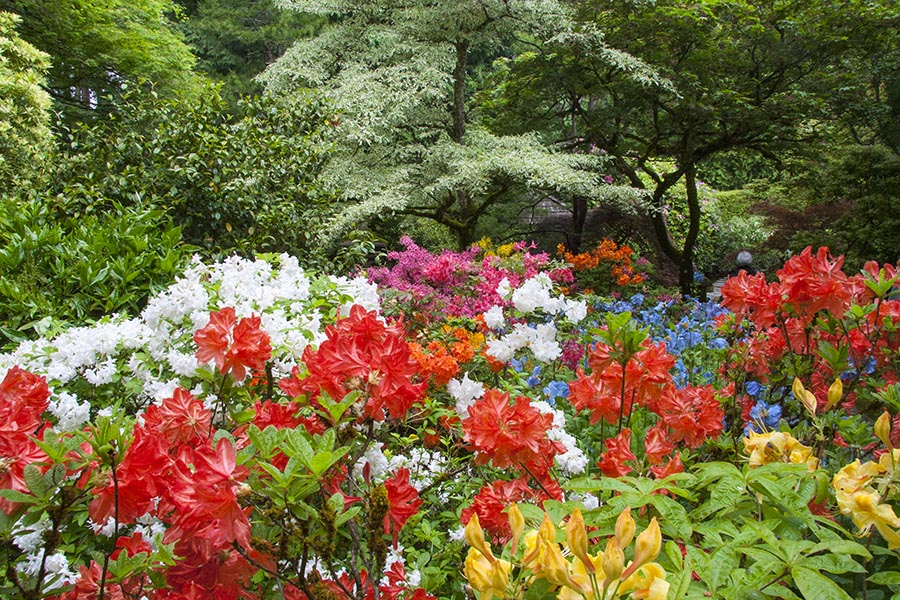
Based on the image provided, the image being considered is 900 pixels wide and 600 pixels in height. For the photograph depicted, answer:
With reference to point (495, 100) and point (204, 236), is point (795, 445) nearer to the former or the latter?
point (204, 236)

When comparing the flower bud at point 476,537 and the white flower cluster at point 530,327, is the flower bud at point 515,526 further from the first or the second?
the white flower cluster at point 530,327

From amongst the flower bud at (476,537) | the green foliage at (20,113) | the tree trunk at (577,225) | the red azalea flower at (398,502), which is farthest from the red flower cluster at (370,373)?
the tree trunk at (577,225)

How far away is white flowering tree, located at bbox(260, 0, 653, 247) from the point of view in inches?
247

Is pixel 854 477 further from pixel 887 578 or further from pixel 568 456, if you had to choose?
Answer: pixel 568 456

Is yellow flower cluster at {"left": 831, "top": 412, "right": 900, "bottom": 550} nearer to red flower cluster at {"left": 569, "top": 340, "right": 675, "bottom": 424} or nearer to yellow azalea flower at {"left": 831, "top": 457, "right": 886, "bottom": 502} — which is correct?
yellow azalea flower at {"left": 831, "top": 457, "right": 886, "bottom": 502}

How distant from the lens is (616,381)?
1.24 m

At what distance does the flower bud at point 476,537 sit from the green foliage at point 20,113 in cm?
487

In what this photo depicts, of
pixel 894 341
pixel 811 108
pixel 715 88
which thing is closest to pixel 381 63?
pixel 715 88

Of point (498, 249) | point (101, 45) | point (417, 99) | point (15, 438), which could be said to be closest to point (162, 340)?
point (15, 438)

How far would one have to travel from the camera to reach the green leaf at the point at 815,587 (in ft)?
2.04

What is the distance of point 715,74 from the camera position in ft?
22.1

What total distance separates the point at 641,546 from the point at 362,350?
0.54 metres

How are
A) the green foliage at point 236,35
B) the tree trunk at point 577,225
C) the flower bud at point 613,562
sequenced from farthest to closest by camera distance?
the green foliage at point 236,35 < the tree trunk at point 577,225 < the flower bud at point 613,562

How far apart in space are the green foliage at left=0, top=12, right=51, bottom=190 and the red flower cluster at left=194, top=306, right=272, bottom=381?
13.9 feet
